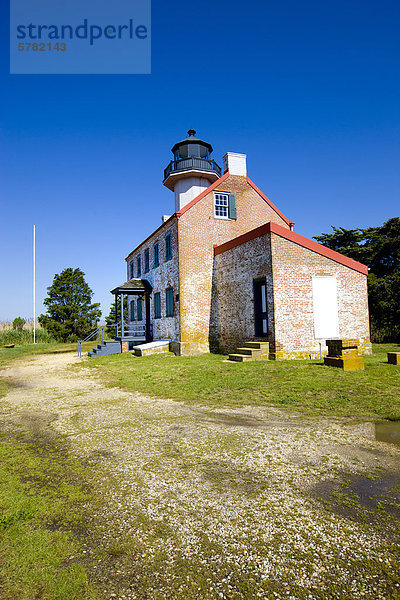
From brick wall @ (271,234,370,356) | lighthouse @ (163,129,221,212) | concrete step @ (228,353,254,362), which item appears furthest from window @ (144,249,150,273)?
concrete step @ (228,353,254,362)

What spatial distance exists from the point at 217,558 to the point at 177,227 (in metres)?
16.1

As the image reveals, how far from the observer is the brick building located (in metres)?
13.1

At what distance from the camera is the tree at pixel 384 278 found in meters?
22.3

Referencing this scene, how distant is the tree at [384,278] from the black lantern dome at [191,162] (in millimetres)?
13162

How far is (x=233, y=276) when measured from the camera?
16.1 m

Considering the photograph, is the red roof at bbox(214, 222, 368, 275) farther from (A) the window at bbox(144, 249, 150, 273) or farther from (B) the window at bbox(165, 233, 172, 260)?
(A) the window at bbox(144, 249, 150, 273)

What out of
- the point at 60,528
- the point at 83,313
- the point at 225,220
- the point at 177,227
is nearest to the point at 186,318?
the point at 177,227

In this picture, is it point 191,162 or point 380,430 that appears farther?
point 191,162

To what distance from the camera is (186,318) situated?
17.3m

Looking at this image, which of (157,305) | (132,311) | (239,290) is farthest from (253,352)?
(132,311)

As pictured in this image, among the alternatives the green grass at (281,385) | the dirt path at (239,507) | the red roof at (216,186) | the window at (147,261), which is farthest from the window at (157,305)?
the dirt path at (239,507)

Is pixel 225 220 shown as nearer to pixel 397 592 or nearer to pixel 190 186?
pixel 190 186

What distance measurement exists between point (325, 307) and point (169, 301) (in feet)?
28.1

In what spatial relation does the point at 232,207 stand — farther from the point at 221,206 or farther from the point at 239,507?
the point at 239,507
